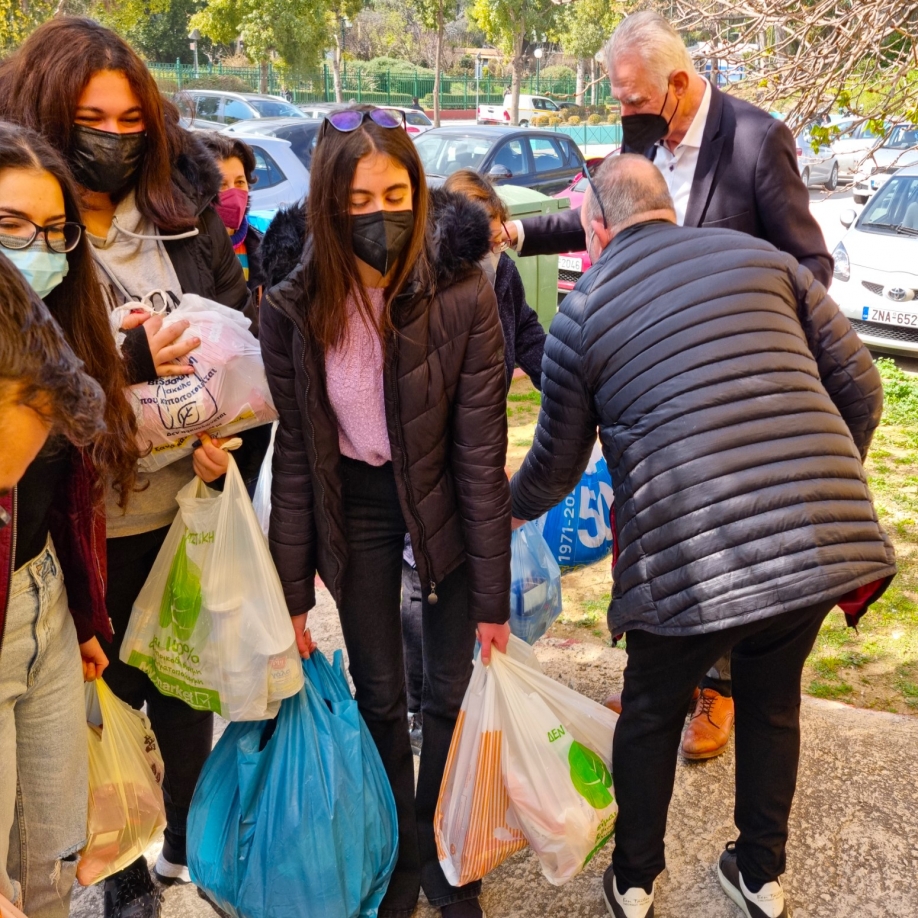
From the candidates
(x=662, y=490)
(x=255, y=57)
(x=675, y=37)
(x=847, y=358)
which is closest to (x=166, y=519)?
(x=662, y=490)

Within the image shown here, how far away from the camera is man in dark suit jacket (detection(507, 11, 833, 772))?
2.71 meters

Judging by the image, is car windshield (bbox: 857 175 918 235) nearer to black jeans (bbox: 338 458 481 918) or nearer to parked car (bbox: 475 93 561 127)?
black jeans (bbox: 338 458 481 918)

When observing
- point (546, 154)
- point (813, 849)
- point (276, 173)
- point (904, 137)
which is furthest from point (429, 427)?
point (904, 137)

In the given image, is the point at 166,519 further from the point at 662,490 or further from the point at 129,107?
the point at 662,490

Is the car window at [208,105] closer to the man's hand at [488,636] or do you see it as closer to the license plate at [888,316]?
the license plate at [888,316]

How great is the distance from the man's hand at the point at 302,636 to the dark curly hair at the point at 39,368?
3.57 ft

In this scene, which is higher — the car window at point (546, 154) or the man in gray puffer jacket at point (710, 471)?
the man in gray puffer jacket at point (710, 471)

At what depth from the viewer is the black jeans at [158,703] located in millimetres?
2273

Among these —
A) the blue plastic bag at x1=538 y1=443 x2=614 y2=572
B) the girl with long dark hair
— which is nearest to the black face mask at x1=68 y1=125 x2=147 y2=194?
the girl with long dark hair

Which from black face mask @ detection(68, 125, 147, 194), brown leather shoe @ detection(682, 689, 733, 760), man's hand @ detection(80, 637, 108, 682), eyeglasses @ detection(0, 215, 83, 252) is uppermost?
black face mask @ detection(68, 125, 147, 194)

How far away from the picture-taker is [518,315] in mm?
3449

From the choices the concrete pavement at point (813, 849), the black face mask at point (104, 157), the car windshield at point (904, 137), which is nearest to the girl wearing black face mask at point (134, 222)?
the black face mask at point (104, 157)

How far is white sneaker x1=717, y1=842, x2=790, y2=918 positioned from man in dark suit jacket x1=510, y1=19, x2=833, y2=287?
1.57 meters

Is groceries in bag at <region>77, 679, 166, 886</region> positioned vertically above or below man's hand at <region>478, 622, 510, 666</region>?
below
